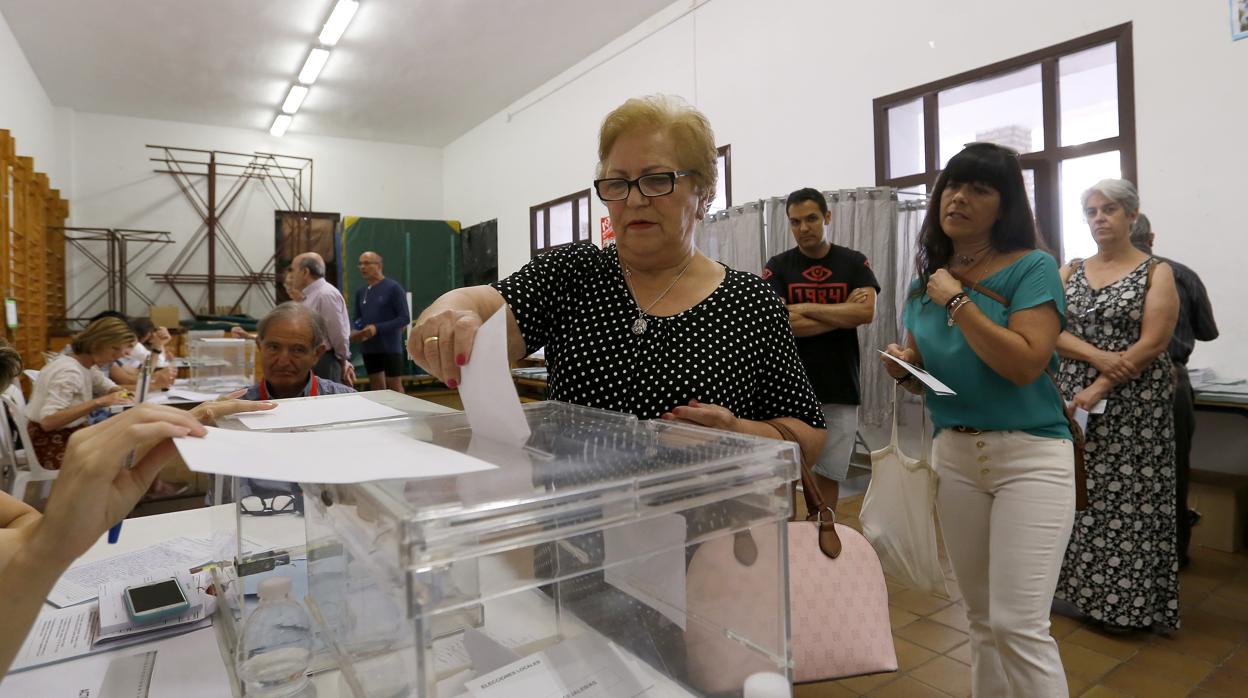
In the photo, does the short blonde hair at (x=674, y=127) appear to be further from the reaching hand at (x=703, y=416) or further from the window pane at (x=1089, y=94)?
the window pane at (x=1089, y=94)

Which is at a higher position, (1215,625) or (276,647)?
(276,647)

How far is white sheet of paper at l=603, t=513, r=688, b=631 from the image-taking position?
→ 2.08 feet

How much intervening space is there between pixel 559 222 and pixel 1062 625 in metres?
7.07

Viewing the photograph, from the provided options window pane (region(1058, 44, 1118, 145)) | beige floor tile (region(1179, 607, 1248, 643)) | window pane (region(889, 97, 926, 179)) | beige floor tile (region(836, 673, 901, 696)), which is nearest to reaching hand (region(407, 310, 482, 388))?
beige floor tile (region(836, 673, 901, 696))

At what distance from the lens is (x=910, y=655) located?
240 centimetres

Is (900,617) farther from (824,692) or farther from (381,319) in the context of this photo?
(381,319)

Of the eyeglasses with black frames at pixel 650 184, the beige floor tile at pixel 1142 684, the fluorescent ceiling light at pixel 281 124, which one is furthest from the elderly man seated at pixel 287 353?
the fluorescent ceiling light at pixel 281 124

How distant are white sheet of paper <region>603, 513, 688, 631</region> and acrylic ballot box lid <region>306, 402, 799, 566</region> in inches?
1.4

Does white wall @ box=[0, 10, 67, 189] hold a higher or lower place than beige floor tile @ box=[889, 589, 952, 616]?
higher

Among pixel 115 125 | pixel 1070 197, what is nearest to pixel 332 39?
pixel 115 125

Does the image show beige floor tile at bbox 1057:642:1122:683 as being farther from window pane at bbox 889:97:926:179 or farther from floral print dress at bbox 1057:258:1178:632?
window pane at bbox 889:97:926:179

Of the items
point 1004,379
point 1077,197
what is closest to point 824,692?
point 1004,379

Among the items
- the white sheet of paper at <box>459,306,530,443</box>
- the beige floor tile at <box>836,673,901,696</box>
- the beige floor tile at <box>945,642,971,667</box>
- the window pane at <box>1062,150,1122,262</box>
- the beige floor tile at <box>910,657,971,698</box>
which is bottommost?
the beige floor tile at <box>836,673,901,696</box>

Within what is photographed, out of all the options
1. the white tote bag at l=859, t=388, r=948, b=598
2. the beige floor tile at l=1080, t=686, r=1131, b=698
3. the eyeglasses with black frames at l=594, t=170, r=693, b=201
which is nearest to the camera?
the eyeglasses with black frames at l=594, t=170, r=693, b=201
